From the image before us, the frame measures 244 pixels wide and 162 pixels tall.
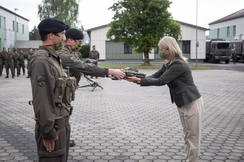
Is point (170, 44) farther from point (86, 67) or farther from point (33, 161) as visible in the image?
point (33, 161)

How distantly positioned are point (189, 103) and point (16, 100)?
28.2 ft

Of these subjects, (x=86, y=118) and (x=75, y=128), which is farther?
(x=86, y=118)

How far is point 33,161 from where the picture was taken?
4.92 m

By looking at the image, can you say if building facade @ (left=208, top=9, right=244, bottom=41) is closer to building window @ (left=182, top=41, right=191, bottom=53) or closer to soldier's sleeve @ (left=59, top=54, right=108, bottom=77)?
building window @ (left=182, top=41, right=191, bottom=53)

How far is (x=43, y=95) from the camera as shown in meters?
2.81

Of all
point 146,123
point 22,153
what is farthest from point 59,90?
point 146,123

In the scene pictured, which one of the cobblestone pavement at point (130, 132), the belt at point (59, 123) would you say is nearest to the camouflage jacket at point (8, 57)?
the cobblestone pavement at point (130, 132)

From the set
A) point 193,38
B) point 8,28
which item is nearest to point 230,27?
point 193,38

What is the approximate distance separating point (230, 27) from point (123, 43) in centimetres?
2285

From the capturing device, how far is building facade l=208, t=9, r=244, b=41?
186 ft

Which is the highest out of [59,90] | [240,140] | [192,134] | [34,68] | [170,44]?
[170,44]

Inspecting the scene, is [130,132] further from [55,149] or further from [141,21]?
[141,21]

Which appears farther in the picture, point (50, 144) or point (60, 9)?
point (60, 9)

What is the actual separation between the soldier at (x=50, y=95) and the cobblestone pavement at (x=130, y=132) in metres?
2.08
